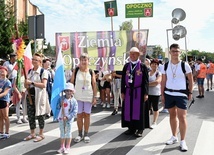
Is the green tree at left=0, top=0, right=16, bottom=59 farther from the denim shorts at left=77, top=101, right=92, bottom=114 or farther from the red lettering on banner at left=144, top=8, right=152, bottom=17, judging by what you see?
the denim shorts at left=77, top=101, right=92, bottom=114

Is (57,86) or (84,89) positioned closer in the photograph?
(57,86)

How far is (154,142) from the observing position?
5.27 m

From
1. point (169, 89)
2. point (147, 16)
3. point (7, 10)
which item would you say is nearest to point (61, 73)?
point (169, 89)

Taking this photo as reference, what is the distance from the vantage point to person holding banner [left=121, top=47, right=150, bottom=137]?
5.68 m

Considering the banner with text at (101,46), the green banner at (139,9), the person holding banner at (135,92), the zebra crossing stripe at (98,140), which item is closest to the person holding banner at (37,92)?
the zebra crossing stripe at (98,140)

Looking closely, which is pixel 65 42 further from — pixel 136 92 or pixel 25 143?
pixel 25 143

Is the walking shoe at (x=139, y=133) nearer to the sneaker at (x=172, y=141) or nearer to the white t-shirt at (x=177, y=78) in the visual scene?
the sneaker at (x=172, y=141)

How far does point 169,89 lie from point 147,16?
28.2 feet

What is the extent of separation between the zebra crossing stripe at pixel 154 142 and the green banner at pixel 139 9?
23.9 ft

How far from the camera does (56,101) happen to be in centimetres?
471

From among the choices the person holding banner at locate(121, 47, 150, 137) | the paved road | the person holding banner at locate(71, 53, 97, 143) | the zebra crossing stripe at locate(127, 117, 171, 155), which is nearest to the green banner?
the paved road

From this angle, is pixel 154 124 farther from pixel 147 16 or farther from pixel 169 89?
pixel 147 16

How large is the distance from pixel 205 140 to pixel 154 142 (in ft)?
3.55

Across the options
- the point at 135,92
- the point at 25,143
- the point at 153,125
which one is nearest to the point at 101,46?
Answer: the point at 135,92
